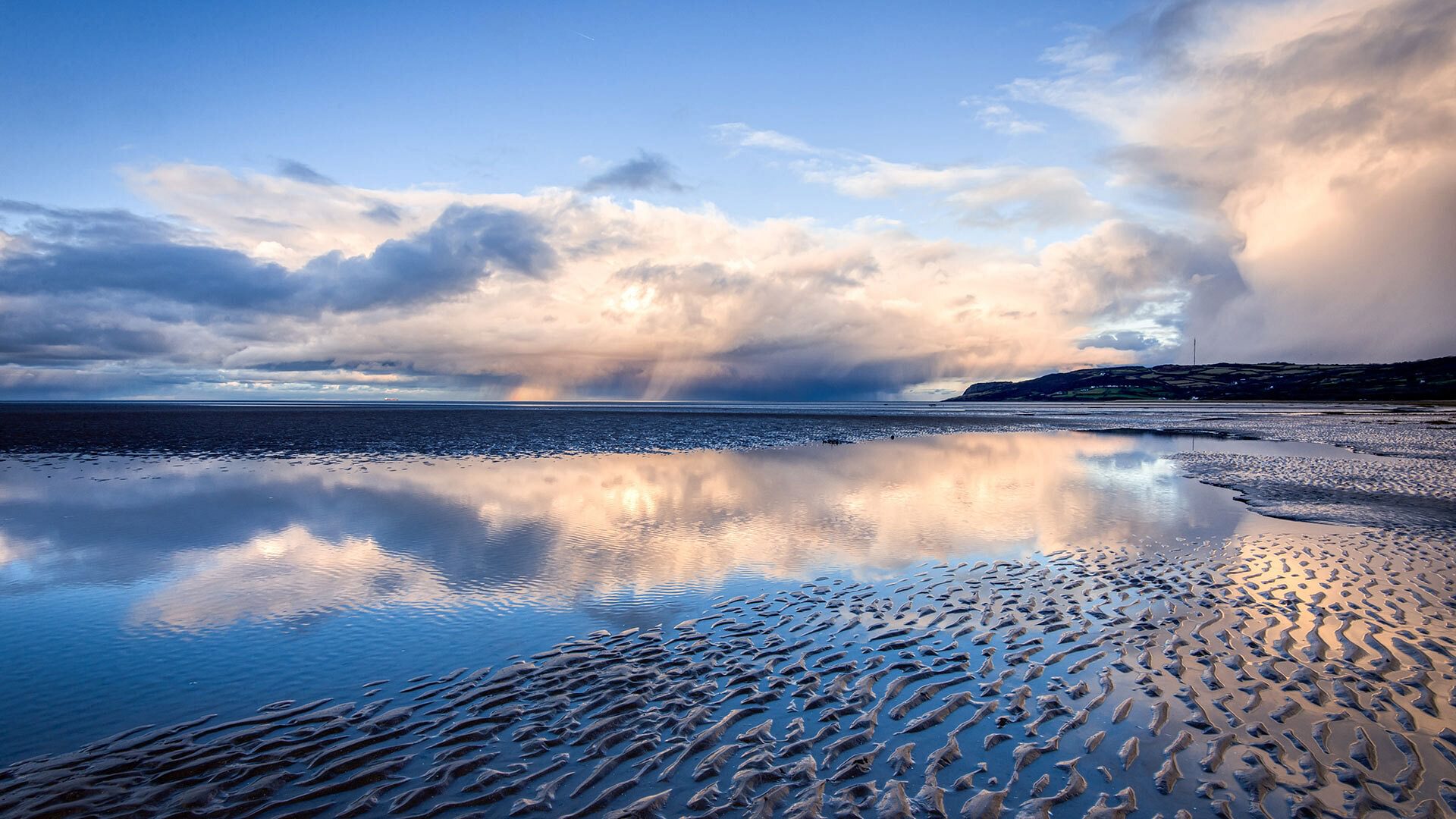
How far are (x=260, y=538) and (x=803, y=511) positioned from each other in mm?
15848

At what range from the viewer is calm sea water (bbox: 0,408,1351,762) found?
970 centimetres

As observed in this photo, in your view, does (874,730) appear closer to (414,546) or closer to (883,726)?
(883,726)

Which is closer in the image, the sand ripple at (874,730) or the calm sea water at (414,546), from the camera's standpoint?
the sand ripple at (874,730)

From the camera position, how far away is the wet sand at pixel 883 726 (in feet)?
20.7

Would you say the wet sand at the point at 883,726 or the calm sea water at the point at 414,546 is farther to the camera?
the calm sea water at the point at 414,546

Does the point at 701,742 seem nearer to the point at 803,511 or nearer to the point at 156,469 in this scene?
the point at 803,511

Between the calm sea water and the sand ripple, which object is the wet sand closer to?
the sand ripple

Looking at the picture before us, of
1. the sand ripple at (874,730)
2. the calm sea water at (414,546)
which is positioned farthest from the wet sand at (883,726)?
the calm sea water at (414,546)

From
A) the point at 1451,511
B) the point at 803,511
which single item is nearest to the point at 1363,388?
the point at 1451,511

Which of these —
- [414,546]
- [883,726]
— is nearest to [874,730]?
[883,726]

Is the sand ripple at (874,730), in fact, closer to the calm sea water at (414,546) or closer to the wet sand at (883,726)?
the wet sand at (883,726)

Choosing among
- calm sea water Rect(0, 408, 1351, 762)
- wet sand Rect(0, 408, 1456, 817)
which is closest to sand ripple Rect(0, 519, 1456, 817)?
wet sand Rect(0, 408, 1456, 817)

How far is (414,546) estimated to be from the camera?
17422mm

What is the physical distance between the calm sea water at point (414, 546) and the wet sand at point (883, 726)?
4.35ft
